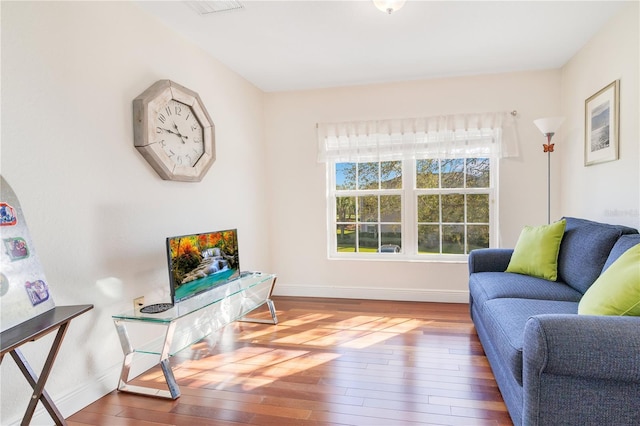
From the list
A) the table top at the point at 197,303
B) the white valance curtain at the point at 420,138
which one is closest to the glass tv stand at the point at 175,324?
the table top at the point at 197,303

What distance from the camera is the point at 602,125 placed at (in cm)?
282

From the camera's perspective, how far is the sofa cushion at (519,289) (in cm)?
224

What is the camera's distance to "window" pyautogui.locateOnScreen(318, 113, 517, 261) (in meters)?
3.80

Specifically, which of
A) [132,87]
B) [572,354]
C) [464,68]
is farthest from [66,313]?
[464,68]

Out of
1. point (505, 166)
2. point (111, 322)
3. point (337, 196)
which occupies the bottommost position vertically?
point (111, 322)

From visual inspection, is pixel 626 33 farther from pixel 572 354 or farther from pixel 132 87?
pixel 132 87

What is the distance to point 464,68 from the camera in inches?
141

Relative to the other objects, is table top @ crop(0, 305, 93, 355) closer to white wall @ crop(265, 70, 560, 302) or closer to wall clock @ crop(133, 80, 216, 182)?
wall clock @ crop(133, 80, 216, 182)

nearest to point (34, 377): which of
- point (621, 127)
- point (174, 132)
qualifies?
point (174, 132)

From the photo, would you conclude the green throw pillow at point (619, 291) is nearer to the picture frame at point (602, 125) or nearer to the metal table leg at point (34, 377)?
the picture frame at point (602, 125)

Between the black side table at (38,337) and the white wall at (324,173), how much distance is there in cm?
278

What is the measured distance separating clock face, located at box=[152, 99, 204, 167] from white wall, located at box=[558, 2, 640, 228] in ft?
10.4

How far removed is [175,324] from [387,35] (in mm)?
2590

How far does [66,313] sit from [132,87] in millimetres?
1490
